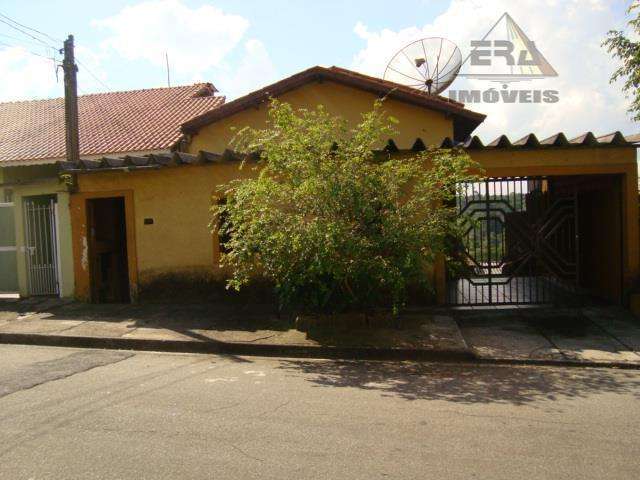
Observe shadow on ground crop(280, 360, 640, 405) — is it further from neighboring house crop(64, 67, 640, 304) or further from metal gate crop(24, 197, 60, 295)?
metal gate crop(24, 197, 60, 295)

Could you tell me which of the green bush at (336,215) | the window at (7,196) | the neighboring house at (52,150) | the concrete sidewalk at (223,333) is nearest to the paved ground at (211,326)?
the concrete sidewalk at (223,333)

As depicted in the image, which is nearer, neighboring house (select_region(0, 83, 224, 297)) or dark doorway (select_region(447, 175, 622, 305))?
dark doorway (select_region(447, 175, 622, 305))

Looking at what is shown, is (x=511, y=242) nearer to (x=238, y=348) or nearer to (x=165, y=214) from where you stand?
(x=238, y=348)

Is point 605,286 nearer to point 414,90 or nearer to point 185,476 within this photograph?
point 414,90

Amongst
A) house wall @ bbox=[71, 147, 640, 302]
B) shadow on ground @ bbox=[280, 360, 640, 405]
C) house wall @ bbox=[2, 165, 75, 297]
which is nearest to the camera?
shadow on ground @ bbox=[280, 360, 640, 405]

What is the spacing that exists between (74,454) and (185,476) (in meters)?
0.94

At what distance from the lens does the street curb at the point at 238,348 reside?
7.09 m

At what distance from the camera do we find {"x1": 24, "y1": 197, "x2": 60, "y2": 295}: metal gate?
11242mm

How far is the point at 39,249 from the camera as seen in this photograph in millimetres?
11320

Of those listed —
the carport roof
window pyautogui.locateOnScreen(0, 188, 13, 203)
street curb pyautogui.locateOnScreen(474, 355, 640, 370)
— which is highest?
the carport roof

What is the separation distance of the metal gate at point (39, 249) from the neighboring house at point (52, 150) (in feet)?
0.06

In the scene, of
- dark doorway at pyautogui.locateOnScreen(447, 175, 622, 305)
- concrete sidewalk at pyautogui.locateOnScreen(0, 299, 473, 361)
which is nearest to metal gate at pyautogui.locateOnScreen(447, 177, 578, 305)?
dark doorway at pyautogui.locateOnScreen(447, 175, 622, 305)

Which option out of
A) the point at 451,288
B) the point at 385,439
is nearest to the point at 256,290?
the point at 451,288

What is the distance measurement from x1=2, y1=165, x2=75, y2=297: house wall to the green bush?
4610mm
